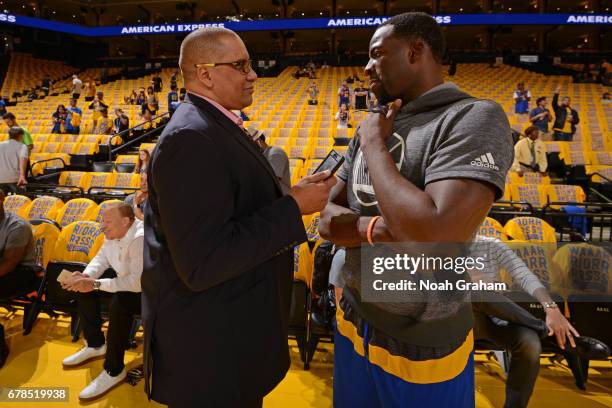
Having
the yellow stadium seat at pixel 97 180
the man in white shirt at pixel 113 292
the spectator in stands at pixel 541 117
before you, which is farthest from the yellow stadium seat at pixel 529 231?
the yellow stadium seat at pixel 97 180

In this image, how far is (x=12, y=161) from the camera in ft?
20.6

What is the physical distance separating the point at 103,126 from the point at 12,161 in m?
4.90

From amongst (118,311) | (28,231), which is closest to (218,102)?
(118,311)

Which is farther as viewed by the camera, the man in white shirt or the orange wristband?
the man in white shirt

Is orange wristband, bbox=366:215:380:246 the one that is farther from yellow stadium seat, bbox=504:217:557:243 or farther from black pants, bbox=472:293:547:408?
yellow stadium seat, bbox=504:217:557:243

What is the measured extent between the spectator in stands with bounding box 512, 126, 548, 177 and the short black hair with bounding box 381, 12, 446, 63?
643cm

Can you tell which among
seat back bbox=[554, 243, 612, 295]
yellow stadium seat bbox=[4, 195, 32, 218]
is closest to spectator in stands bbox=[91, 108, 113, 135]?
yellow stadium seat bbox=[4, 195, 32, 218]

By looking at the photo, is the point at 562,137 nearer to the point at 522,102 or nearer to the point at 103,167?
the point at 522,102

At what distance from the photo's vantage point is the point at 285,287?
1.34 m

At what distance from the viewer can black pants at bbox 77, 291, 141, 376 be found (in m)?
2.76

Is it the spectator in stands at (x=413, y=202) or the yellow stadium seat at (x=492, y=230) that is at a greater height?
the spectator in stands at (x=413, y=202)

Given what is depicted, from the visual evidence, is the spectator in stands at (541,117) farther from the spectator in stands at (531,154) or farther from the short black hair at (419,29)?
the short black hair at (419,29)

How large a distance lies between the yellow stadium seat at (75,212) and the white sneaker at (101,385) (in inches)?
90.2

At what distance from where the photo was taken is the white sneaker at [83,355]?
2943 millimetres
